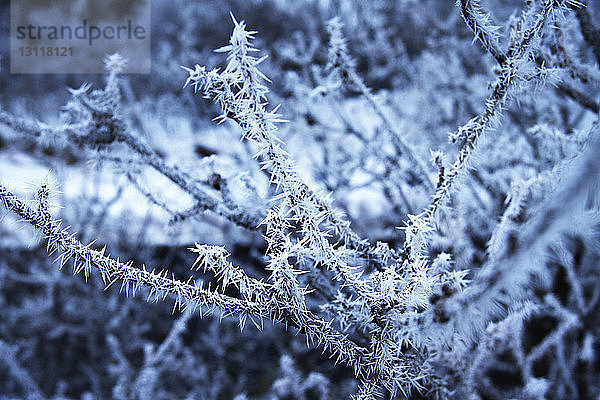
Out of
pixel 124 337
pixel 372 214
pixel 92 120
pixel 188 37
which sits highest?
pixel 188 37

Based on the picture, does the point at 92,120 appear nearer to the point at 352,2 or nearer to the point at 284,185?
the point at 284,185

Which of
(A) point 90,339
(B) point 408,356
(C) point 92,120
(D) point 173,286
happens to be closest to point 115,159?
(C) point 92,120

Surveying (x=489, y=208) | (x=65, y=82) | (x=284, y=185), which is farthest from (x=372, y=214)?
(x=65, y=82)

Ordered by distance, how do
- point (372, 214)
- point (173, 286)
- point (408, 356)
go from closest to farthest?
1. point (173, 286)
2. point (408, 356)
3. point (372, 214)

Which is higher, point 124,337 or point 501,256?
point 501,256

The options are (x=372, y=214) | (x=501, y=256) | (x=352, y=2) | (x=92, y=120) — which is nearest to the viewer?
(x=501, y=256)

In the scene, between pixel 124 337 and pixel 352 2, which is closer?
pixel 124 337

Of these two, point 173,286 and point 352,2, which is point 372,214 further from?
point 173,286
